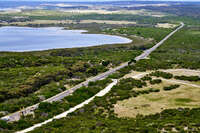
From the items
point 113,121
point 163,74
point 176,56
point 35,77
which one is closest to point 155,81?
point 163,74

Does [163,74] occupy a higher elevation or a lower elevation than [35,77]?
lower

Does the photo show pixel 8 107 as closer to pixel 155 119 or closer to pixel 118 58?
pixel 155 119

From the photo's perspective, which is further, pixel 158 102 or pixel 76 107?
pixel 158 102

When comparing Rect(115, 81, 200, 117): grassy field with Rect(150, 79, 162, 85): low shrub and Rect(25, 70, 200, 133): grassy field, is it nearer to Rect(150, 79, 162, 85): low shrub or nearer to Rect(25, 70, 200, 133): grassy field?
Rect(25, 70, 200, 133): grassy field

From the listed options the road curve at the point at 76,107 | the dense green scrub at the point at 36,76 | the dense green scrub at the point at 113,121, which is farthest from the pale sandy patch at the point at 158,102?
the dense green scrub at the point at 36,76

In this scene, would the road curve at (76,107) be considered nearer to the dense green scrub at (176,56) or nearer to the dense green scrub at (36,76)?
the dense green scrub at (36,76)

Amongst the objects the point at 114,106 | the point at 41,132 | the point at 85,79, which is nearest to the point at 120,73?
the point at 85,79

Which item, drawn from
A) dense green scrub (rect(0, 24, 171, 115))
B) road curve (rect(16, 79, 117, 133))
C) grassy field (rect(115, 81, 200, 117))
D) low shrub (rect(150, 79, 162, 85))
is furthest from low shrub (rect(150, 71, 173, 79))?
dense green scrub (rect(0, 24, 171, 115))

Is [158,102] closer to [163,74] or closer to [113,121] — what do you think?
[113,121]
